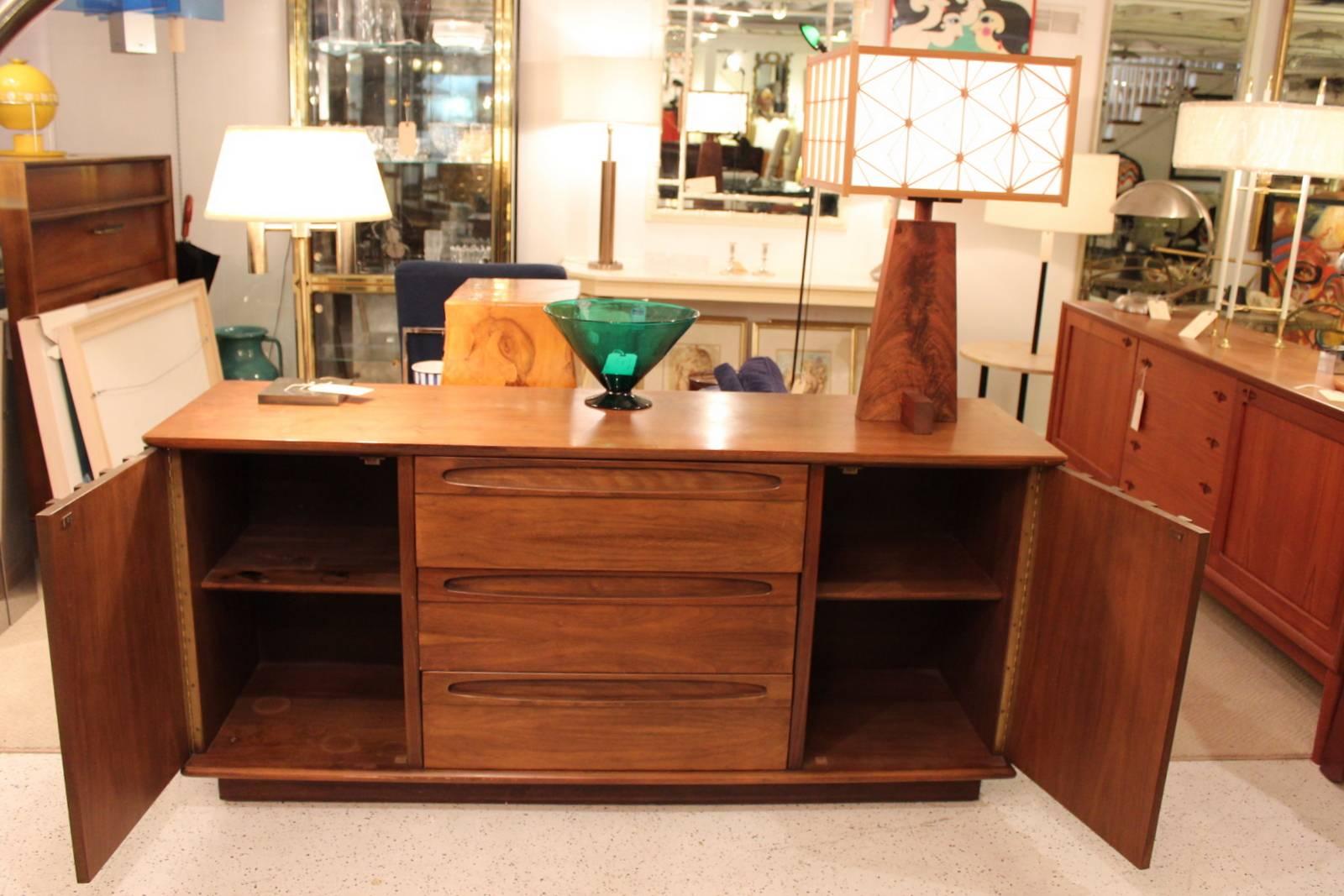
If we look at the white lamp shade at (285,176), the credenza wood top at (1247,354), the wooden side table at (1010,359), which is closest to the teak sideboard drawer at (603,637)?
the white lamp shade at (285,176)

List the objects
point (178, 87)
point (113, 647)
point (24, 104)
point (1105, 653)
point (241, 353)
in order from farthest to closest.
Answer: point (178, 87)
point (241, 353)
point (24, 104)
point (1105, 653)
point (113, 647)

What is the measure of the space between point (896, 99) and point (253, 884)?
1967mm

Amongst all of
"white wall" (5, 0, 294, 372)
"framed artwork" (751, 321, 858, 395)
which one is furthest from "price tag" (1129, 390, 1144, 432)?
"white wall" (5, 0, 294, 372)

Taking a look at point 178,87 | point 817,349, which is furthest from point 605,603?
point 178,87

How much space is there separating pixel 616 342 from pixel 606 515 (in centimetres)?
38

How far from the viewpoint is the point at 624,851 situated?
7.94 ft

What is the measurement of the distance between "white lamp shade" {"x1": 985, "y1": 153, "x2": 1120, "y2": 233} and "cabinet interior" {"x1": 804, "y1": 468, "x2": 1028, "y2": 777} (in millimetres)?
2434

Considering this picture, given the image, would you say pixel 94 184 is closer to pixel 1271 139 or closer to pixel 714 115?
pixel 714 115

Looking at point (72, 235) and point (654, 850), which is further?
point (72, 235)

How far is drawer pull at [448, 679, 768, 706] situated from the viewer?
241 centimetres

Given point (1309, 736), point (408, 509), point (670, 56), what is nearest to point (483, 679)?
point (408, 509)

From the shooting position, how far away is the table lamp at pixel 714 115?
527 cm

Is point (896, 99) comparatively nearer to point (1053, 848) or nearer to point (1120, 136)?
point (1053, 848)

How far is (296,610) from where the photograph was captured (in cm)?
279
